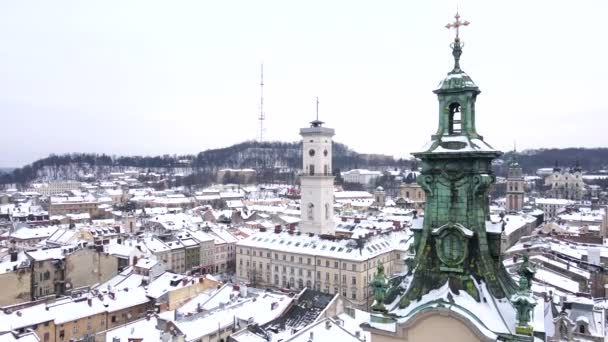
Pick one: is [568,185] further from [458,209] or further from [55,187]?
[55,187]

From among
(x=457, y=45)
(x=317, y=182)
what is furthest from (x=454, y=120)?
(x=317, y=182)

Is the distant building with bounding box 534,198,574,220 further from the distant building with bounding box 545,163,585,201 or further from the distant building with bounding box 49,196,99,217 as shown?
the distant building with bounding box 49,196,99,217

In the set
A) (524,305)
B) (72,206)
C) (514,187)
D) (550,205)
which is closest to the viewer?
(524,305)

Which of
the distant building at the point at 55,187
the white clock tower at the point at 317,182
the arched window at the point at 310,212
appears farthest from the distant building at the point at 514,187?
the distant building at the point at 55,187

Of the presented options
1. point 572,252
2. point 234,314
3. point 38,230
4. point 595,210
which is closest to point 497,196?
point 595,210

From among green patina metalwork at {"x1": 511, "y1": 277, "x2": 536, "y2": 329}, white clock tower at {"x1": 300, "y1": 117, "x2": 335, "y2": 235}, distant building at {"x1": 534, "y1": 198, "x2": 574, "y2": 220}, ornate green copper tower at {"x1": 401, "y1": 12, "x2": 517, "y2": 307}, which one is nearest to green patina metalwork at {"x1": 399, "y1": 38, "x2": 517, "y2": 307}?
ornate green copper tower at {"x1": 401, "y1": 12, "x2": 517, "y2": 307}

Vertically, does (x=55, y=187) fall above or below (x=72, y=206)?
above

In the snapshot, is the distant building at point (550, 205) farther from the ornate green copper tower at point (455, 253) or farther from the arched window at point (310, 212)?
the ornate green copper tower at point (455, 253)
